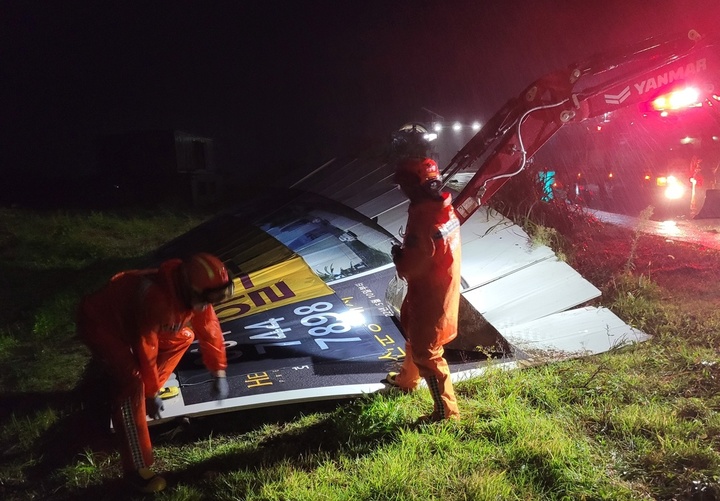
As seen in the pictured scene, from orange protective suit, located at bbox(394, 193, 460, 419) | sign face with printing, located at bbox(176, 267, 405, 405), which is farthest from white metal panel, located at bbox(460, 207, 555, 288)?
orange protective suit, located at bbox(394, 193, 460, 419)

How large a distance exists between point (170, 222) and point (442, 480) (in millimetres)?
11427

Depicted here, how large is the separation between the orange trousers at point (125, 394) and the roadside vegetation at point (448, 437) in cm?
28

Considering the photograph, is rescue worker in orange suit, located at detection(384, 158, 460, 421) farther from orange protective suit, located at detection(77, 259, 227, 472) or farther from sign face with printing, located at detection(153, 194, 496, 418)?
orange protective suit, located at detection(77, 259, 227, 472)

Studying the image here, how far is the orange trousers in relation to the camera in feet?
8.74

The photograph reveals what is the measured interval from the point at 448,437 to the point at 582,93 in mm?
3083

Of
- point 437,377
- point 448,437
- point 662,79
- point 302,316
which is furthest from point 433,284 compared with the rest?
point 662,79

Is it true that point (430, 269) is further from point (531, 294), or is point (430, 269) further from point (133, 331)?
Result: point (531, 294)

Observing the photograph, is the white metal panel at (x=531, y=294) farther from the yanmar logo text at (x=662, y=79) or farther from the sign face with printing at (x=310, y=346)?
the yanmar logo text at (x=662, y=79)

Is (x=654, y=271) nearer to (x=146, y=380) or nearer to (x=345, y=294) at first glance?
(x=345, y=294)

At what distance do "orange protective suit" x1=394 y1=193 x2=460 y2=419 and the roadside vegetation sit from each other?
0.35 m

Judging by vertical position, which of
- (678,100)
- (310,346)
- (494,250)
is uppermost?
(678,100)

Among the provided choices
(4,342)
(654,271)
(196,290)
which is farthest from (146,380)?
(654,271)

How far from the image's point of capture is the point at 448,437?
10.1ft

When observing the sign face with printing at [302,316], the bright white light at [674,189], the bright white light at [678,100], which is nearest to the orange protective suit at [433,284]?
the sign face with printing at [302,316]
